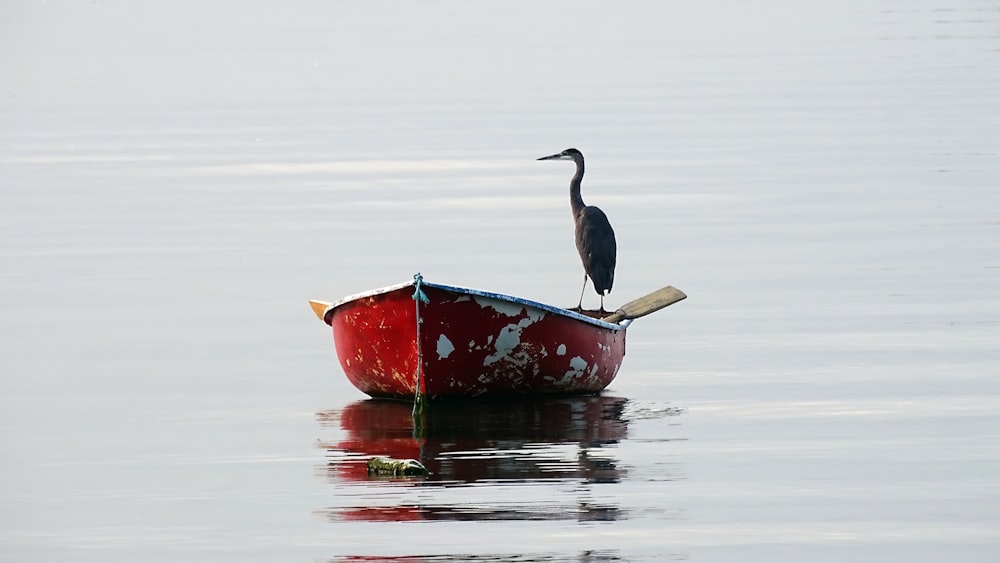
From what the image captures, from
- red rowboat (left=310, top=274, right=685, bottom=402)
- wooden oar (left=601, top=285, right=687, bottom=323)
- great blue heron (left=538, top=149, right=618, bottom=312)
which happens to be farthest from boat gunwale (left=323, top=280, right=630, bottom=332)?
great blue heron (left=538, top=149, right=618, bottom=312)

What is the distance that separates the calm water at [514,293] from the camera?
11492mm

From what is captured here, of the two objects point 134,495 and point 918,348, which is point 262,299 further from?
point 134,495

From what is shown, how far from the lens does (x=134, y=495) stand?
1232 cm

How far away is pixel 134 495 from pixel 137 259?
430 inches

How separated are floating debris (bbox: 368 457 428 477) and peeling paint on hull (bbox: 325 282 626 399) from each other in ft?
6.72

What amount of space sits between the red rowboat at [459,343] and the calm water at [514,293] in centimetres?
24

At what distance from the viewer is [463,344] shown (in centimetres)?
1461

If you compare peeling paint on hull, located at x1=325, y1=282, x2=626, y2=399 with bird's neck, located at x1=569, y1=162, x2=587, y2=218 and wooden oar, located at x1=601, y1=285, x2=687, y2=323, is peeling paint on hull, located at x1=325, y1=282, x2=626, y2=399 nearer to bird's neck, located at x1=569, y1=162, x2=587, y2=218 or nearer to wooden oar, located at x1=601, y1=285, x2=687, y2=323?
wooden oar, located at x1=601, y1=285, x2=687, y2=323

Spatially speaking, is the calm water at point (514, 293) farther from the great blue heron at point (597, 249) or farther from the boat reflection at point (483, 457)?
Result: the great blue heron at point (597, 249)

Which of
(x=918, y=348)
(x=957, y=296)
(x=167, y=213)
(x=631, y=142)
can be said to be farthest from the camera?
(x=631, y=142)

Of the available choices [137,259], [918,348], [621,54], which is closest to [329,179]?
[137,259]

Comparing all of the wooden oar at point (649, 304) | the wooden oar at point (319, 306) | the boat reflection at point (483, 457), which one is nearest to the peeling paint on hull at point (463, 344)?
the boat reflection at point (483, 457)

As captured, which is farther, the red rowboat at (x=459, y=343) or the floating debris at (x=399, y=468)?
the red rowboat at (x=459, y=343)

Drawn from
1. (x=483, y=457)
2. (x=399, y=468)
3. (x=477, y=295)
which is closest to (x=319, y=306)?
(x=477, y=295)
